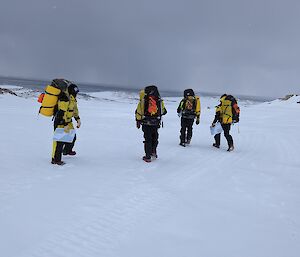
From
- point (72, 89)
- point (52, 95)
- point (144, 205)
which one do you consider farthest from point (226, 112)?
point (144, 205)

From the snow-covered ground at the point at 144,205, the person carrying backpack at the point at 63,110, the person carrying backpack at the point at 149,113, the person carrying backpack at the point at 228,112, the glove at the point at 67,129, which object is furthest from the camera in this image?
the person carrying backpack at the point at 228,112

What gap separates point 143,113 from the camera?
8.11 metres

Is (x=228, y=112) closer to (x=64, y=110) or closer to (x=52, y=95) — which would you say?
(x=64, y=110)

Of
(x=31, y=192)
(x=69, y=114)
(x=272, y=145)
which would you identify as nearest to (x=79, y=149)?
(x=69, y=114)

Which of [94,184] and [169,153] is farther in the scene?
[169,153]

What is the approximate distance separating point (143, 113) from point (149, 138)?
0.65m

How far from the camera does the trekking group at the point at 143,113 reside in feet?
22.4

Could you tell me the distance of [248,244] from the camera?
3.84 m

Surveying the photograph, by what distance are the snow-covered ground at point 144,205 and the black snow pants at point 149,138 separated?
341 millimetres

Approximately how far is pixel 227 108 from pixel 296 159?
258 cm

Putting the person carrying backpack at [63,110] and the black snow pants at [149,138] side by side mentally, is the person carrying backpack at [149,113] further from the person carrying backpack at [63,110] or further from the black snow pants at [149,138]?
the person carrying backpack at [63,110]

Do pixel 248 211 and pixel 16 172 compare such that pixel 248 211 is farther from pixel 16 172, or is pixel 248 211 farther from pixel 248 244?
pixel 16 172

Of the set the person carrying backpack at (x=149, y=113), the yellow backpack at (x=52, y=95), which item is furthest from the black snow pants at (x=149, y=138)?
the yellow backpack at (x=52, y=95)

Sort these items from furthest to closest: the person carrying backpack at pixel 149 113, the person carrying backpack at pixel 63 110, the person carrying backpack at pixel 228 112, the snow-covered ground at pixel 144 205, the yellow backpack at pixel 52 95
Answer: the person carrying backpack at pixel 228 112, the person carrying backpack at pixel 149 113, the person carrying backpack at pixel 63 110, the yellow backpack at pixel 52 95, the snow-covered ground at pixel 144 205
